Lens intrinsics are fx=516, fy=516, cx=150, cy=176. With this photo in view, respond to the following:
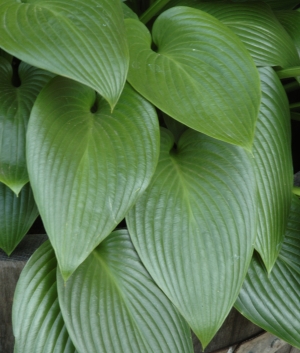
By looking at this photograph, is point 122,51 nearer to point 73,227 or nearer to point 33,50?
point 33,50

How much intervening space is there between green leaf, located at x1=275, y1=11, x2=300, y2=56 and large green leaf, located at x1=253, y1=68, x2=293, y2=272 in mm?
242

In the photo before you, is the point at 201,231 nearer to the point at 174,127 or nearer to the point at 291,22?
the point at 174,127

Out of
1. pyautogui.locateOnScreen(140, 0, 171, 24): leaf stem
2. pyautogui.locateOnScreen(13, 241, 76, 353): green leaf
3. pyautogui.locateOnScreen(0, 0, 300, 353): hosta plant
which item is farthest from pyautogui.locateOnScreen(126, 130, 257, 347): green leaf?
pyautogui.locateOnScreen(140, 0, 171, 24): leaf stem

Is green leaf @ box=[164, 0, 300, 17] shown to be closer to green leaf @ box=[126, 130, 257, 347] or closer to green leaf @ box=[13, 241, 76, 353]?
green leaf @ box=[126, 130, 257, 347]

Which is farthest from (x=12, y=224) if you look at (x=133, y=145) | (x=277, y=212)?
(x=277, y=212)

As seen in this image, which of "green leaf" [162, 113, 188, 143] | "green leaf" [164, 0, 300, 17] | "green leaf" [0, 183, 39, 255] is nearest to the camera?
"green leaf" [0, 183, 39, 255]

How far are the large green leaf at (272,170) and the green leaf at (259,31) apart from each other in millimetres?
77

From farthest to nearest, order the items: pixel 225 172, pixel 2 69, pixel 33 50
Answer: pixel 2 69
pixel 225 172
pixel 33 50

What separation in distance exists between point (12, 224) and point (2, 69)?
27 centimetres

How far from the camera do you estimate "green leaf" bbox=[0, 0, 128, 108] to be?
1.93ft

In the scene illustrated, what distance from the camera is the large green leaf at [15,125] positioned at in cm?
68

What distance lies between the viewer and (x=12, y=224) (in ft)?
2.40

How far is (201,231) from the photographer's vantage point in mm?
686

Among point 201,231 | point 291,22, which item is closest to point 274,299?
point 201,231
